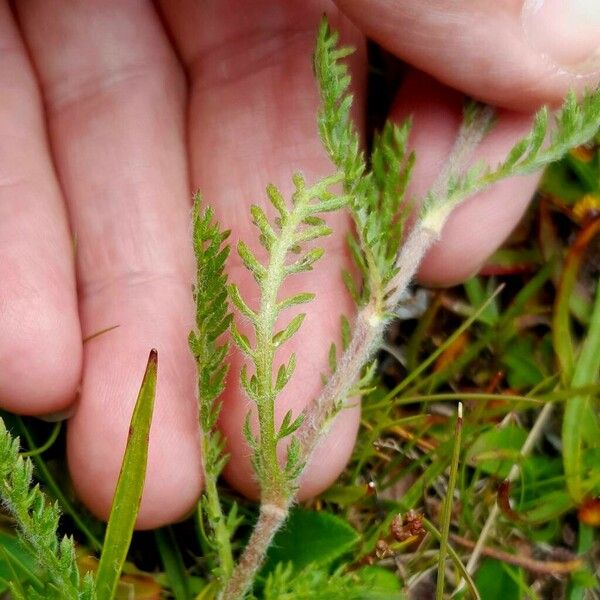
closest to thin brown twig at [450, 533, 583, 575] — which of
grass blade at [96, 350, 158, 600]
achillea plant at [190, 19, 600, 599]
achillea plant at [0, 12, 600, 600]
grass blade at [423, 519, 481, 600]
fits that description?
grass blade at [423, 519, 481, 600]

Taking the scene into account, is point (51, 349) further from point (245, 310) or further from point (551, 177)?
point (551, 177)

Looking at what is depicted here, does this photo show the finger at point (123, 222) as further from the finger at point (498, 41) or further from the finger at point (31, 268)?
the finger at point (498, 41)

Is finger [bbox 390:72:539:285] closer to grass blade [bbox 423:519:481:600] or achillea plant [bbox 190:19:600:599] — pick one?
achillea plant [bbox 190:19:600:599]

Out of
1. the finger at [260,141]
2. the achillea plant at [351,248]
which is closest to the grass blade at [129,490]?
the achillea plant at [351,248]

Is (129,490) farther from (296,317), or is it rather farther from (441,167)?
(441,167)

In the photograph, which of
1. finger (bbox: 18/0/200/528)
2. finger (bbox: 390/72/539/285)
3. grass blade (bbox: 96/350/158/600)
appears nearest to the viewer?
grass blade (bbox: 96/350/158/600)

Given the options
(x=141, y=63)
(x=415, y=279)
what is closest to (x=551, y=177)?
(x=415, y=279)

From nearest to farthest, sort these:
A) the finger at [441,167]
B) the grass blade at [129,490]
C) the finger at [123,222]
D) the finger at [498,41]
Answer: the grass blade at [129,490] → the finger at [498,41] → the finger at [123,222] → the finger at [441,167]

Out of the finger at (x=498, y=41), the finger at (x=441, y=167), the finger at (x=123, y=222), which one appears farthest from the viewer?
the finger at (x=441, y=167)
